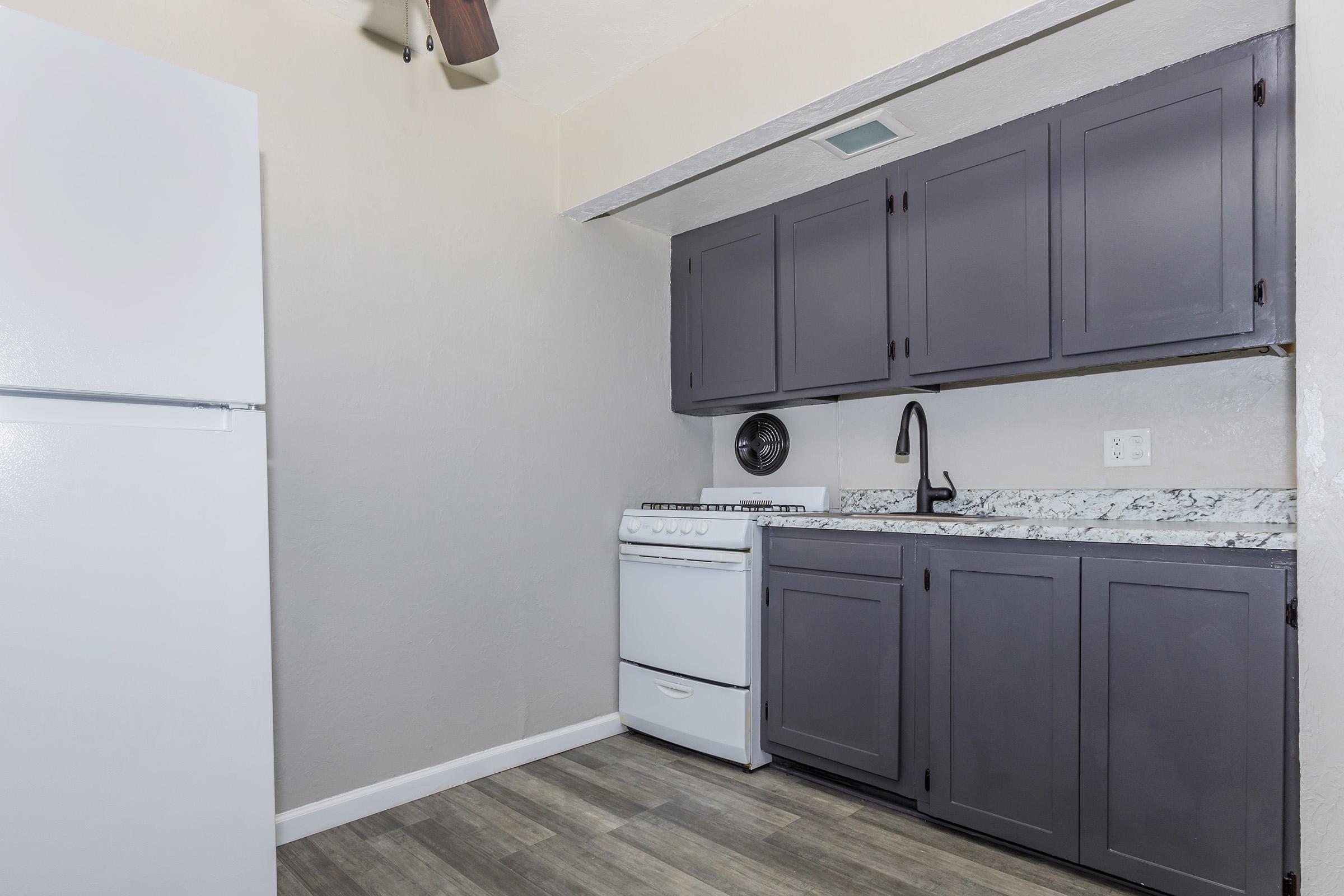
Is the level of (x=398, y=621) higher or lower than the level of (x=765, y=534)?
lower

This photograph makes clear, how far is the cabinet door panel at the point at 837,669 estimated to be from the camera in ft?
7.73

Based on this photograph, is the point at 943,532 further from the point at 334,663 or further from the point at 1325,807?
the point at 334,663

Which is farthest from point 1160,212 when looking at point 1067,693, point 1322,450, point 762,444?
point 762,444

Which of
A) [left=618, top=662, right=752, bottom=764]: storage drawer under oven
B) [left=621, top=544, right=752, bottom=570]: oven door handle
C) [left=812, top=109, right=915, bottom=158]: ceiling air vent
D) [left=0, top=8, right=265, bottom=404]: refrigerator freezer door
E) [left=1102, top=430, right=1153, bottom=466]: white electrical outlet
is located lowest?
[left=618, top=662, right=752, bottom=764]: storage drawer under oven

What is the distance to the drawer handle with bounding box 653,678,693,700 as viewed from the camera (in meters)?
2.86

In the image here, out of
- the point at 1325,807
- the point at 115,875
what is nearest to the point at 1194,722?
the point at 1325,807

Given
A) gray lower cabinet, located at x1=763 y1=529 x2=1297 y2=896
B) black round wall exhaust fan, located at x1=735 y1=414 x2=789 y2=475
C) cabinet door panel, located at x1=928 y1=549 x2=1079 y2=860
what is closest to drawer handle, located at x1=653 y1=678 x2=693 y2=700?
gray lower cabinet, located at x1=763 y1=529 x2=1297 y2=896

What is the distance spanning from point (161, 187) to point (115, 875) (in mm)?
1173

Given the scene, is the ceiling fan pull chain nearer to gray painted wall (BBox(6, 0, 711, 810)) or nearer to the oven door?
gray painted wall (BBox(6, 0, 711, 810))

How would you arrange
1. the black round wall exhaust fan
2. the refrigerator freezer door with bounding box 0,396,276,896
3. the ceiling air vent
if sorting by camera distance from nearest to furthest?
the refrigerator freezer door with bounding box 0,396,276,896 → the ceiling air vent → the black round wall exhaust fan

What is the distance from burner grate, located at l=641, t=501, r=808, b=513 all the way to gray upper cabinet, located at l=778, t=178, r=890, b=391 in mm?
470

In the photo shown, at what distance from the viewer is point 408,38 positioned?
249 cm

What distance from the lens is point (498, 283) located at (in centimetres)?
282

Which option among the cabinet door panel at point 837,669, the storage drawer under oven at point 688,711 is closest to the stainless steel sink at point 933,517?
the cabinet door panel at point 837,669
